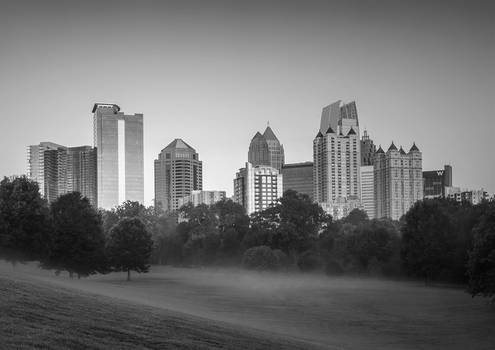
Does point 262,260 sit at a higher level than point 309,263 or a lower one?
higher

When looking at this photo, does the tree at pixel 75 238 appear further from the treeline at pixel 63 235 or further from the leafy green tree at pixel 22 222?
the leafy green tree at pixel 22 222

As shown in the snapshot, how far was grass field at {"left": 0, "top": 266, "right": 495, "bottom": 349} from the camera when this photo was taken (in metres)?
24.2

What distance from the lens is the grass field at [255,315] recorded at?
2425 centimetres

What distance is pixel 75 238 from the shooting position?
81.9m

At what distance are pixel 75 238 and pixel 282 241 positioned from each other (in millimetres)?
59983

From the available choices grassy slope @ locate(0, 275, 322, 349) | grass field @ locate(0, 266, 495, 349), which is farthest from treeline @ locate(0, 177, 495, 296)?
grassy slope @ locate(0, 275, 322, 349)

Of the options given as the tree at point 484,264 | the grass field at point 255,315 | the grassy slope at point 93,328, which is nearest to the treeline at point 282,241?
the tree at point 484,264

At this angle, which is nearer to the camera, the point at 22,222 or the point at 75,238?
the point at 22,222

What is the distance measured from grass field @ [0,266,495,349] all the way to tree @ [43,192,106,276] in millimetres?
16093

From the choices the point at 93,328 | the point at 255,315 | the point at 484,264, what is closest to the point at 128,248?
the point at 255,315

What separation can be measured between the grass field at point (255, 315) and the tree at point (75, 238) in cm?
1609

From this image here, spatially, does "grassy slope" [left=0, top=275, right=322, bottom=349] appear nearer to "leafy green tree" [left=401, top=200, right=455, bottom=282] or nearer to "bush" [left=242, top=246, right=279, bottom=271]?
"leafy green tree" [left=401, top=200, right=455, bottom=282]

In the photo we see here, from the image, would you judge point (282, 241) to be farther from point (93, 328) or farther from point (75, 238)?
point (93, 328)

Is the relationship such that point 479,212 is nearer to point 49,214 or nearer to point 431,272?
point 431,272
